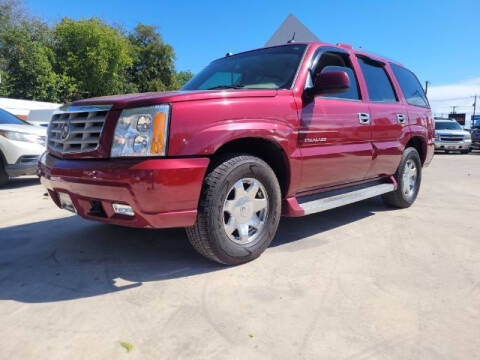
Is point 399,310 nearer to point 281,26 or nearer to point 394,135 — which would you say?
point 394,135

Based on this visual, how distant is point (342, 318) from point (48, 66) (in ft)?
91.6

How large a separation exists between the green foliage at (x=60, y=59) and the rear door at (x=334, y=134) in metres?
24.8

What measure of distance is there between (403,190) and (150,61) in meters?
42.5

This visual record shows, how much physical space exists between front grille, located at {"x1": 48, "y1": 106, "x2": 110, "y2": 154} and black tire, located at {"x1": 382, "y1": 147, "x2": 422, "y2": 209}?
3.66 meters

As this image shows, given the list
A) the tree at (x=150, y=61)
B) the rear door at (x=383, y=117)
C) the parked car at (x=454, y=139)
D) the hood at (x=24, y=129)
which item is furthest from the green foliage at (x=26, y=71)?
the rear door at (x=383, y=117)

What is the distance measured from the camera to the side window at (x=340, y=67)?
360cm

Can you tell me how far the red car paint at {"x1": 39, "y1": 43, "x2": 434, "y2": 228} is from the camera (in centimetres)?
236

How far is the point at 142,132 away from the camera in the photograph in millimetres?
2379

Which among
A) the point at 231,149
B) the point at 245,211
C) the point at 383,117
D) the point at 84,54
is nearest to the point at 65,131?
the point at 231,149

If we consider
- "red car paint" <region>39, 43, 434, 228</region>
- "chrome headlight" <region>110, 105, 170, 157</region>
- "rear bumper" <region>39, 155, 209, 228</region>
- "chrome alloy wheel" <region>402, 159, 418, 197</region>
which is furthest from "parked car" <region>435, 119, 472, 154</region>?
"chrome headlight" <region>110, 105, 170, 157</region>

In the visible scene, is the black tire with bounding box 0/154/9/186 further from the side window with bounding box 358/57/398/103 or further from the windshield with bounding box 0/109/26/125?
the side window with bounding box 358/57/398/103

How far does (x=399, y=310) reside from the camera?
7.11 feet

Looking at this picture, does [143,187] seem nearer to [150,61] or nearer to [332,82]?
[332,82]

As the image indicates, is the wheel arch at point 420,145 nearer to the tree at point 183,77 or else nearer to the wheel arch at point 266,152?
the wheel arch at point 266,152
